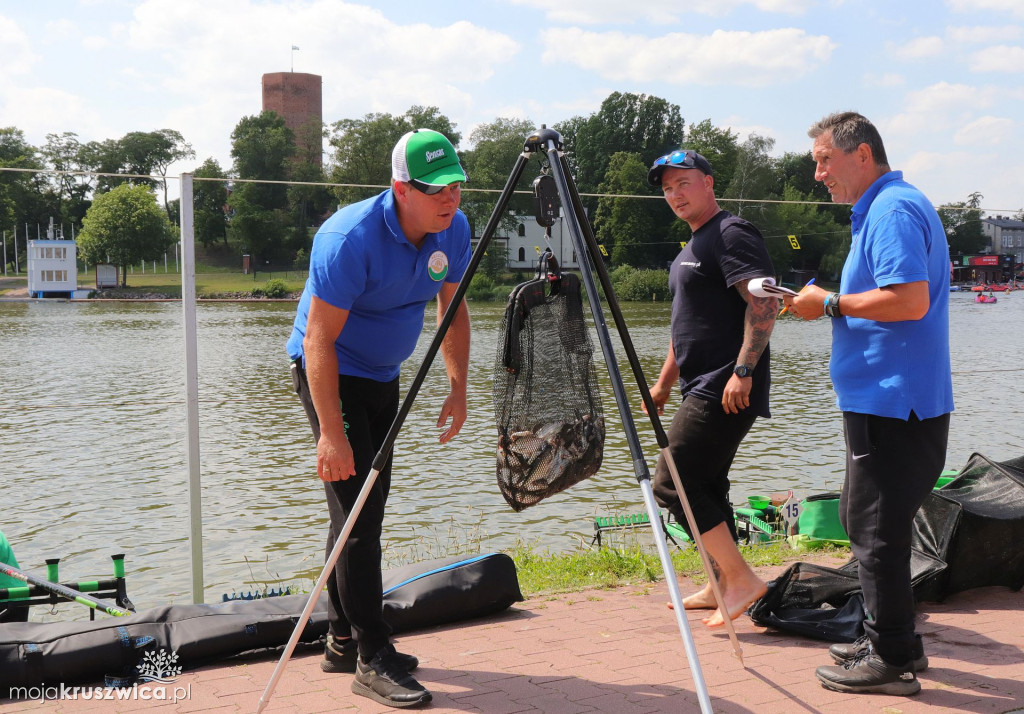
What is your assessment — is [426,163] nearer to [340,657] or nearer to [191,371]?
[340,657]

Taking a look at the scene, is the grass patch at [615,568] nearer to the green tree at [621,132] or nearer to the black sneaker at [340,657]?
the black sneaker at [340,657]

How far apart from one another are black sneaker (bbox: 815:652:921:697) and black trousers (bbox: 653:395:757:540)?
917 millimetres

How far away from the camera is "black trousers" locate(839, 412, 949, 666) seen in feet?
10.4

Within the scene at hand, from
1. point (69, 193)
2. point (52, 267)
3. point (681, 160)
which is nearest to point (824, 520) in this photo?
point (681, 160)

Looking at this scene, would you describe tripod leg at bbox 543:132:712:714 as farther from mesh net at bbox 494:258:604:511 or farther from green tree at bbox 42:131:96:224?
green tree at bbox 42:131:96:224

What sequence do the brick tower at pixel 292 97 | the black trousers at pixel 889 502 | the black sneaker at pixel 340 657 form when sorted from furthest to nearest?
the brick tower at pixel 292 97 → the black sneaker at pixel 340 657 → the black trousers at pixel 889 502

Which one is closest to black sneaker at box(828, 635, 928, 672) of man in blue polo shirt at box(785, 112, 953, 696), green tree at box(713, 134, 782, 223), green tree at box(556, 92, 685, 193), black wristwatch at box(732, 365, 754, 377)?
man in blue polo shirt at box(785, 112, 953, 696)

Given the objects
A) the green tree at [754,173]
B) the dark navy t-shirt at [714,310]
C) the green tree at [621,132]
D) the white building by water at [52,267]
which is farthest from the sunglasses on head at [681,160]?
the green tree at [621,132]

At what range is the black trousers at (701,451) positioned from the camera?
13.1 ft

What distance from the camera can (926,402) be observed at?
10.3 feet

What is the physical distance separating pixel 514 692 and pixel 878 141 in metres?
2.35

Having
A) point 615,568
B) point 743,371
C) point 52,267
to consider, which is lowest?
point 615,568

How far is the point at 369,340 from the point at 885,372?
1.80m

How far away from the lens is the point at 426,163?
3.16 meters
